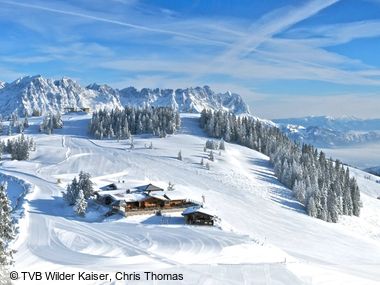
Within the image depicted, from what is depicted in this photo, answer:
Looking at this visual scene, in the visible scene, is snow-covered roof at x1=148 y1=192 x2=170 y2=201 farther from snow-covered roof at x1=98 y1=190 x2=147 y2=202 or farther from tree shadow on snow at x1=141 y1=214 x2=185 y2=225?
tree shadow on snow at x1=141 y1=214 x2=185 y2=225

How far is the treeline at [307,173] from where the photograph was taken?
11162 centimetres

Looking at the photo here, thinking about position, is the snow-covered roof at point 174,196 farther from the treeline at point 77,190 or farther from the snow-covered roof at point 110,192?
the treeline at point 77,190

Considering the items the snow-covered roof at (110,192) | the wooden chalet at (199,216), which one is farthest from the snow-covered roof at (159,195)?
the wooden chalet at (199,216)

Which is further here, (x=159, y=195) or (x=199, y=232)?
(x=159, y=195)

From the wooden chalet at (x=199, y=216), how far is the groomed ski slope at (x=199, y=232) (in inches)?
66.2

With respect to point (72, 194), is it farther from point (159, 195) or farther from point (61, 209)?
point (159, 195)

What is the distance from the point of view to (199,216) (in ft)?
231

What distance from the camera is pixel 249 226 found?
7950cm

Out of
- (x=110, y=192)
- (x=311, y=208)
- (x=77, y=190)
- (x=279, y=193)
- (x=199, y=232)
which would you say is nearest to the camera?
(x=199, y=232)

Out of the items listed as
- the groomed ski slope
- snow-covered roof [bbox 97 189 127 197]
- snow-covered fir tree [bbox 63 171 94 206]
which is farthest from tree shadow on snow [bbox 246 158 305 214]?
snow-covered fir tree [bbox 63 171 94 206]

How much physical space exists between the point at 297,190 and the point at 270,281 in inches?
3078

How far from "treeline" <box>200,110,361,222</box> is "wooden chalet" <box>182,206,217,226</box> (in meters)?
42.6

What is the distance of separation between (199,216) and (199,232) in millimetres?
6357

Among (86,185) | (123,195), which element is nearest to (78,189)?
(86,185)
